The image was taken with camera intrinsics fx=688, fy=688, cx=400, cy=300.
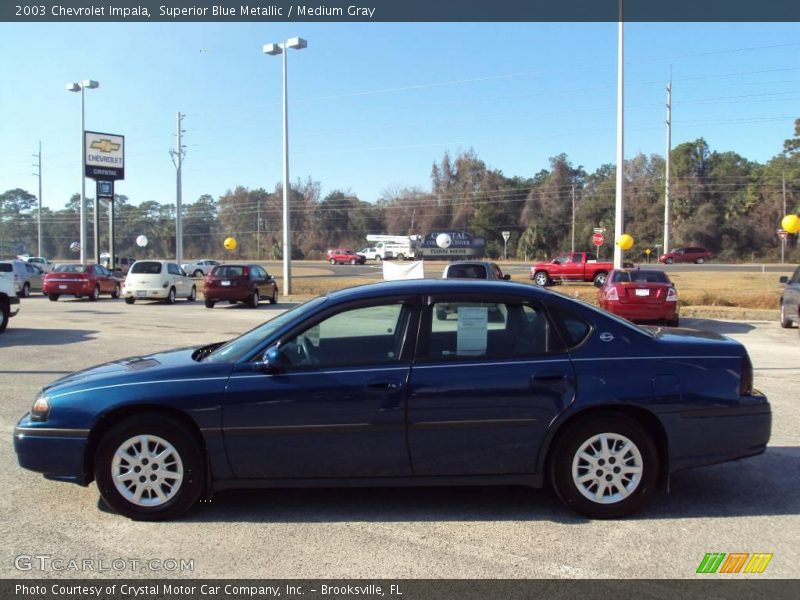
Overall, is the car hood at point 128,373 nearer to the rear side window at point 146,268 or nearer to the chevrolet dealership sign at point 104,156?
the rear side window at point 146,268

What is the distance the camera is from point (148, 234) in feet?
374

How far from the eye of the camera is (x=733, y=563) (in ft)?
12.9

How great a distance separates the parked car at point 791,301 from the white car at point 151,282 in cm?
2044

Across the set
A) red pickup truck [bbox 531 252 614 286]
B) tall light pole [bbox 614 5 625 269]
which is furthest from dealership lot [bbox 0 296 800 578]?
red pickup truck [bbox 531 252 614 286]

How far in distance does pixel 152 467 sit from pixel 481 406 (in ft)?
7.25

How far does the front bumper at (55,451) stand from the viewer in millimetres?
4551

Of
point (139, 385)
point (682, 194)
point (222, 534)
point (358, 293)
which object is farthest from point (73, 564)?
point (682, 194)

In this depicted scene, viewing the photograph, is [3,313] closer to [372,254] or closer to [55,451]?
[55,451]

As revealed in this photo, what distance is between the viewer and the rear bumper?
15.1ft

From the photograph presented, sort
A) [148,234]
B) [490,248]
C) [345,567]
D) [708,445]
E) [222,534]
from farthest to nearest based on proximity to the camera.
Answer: [148,234]
[490,248]
[708,445]
[222,534]
[345,567]

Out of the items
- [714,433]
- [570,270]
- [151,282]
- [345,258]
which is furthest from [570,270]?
[345,258]

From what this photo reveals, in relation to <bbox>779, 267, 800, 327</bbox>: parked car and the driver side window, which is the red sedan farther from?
the driver side window

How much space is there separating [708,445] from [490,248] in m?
89.1

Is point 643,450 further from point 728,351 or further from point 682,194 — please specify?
point 682,194
